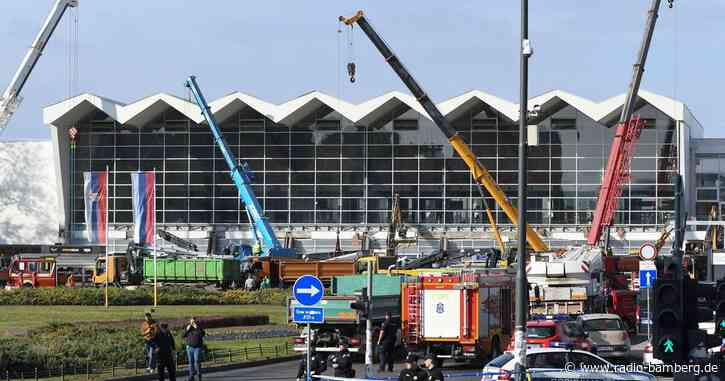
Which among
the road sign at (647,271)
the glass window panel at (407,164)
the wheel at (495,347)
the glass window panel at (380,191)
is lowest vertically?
the wheel at (495,347)

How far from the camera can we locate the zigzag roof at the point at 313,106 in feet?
266

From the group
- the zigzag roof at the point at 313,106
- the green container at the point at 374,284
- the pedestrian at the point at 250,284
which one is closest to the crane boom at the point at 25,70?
the zigzag roof at the point at 313,106

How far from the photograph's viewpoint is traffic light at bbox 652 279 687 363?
1488 cm

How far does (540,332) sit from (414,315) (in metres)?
Answer: 3.27

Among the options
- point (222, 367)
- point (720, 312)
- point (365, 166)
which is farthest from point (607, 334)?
point (365, 166)

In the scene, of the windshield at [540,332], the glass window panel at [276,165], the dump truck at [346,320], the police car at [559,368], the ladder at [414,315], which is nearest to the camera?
the police car at [559,368]

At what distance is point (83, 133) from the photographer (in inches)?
3585

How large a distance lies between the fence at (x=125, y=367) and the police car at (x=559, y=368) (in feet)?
29.5

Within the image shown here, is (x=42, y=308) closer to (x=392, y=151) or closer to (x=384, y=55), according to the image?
(x=384, y=55)

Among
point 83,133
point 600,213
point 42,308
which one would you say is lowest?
point 42,308

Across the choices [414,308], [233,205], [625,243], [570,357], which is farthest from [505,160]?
[570,357]

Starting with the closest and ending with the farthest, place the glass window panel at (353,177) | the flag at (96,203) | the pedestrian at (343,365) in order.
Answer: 1. the pedestrian at (343,365)
2. the flag at (96,203)
3. the glass window panel at (353,177)

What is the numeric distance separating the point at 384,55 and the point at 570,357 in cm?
4413

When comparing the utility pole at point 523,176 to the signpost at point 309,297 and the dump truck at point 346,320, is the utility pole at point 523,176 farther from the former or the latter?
the dump truck at point 346,320
